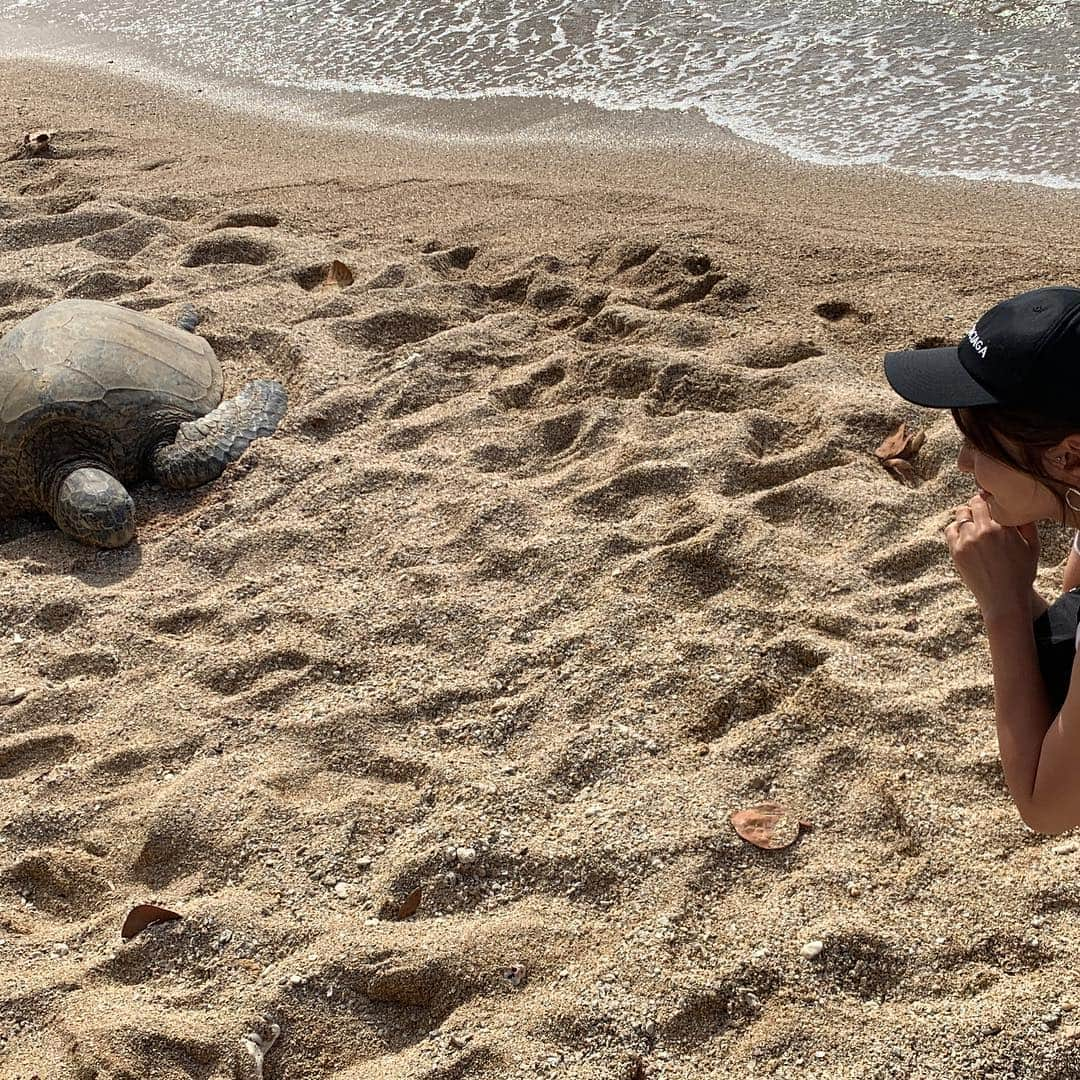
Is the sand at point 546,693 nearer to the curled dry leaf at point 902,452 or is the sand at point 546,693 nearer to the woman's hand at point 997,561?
the curled dry leaf at point 902,452

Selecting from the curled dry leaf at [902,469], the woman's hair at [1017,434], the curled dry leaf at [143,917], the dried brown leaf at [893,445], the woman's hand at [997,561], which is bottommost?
the curled dry leaf at [143,917]

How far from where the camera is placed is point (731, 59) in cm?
780

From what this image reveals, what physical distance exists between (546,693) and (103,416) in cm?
228

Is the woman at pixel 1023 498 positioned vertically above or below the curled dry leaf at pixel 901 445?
above

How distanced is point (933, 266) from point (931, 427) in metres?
1.25

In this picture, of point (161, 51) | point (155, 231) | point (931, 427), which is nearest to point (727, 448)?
point (931, 427)

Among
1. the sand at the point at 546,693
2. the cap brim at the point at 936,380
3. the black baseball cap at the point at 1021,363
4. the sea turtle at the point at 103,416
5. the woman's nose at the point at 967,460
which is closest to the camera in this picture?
the black baseball cap at the point at 1021,363

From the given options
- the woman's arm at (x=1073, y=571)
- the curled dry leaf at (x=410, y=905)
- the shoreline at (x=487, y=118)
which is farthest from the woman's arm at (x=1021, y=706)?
the shoreline at (x=487, y=118)

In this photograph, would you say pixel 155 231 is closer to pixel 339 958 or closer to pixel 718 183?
pixel 718 183

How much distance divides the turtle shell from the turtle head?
31 centimetres

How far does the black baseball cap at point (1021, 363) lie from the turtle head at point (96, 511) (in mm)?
2874

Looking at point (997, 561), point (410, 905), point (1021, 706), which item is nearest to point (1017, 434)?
point (997, 561)

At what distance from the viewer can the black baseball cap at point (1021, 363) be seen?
1789mm

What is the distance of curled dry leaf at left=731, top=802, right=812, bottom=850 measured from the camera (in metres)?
2.56
